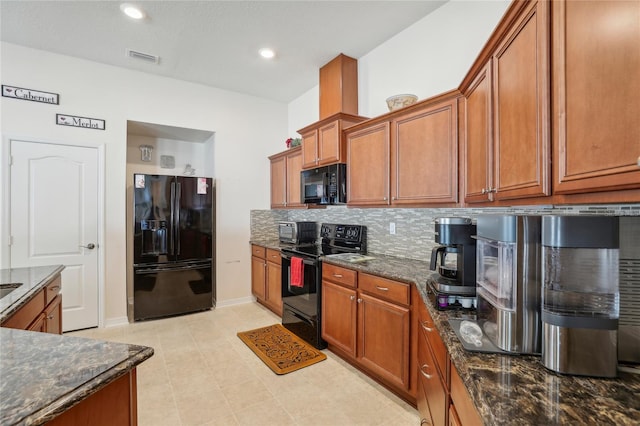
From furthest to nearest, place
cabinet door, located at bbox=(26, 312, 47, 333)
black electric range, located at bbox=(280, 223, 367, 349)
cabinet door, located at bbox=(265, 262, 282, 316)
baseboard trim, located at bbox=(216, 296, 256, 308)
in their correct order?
baseboard trim, located at bbox=(216, 296, 256, 308) < cabinet door, located at bbox=(265, 262, 282, 316) < black electric range, located at bbox=(280, 223, 367, 349) < cabinet door, located at bbox=(26, 312, 47, 333)

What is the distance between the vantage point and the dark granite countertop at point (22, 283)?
1.47 metres

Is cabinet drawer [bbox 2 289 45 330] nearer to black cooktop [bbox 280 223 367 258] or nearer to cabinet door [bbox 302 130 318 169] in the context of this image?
black cooktop [bbox 280 223 367 258]

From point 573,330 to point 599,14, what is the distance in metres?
0.92

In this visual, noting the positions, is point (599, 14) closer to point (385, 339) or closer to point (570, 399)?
point (570, 399)

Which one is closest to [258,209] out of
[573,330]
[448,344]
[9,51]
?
[9,51]

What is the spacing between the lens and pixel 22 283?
1.95m

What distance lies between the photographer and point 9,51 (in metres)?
3.10

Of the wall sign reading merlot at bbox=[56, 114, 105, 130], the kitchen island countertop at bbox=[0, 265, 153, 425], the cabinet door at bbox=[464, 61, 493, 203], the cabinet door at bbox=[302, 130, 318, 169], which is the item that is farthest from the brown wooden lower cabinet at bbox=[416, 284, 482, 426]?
the wall sign reading merlot at bbox=[56, 114, 105, 130]

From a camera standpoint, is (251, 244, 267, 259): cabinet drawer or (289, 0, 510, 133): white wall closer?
(289, 0, 510, 133): white wall

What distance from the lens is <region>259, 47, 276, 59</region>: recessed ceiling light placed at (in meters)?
3.22

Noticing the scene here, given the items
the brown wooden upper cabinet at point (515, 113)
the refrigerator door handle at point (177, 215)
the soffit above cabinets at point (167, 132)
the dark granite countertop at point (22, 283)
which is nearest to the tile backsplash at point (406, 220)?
the brown wooden upper cabinet at point (515, 113)

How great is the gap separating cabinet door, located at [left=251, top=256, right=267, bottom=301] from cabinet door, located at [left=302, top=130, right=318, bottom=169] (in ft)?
4.98

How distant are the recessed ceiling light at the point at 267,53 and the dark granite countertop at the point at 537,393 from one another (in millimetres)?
3285

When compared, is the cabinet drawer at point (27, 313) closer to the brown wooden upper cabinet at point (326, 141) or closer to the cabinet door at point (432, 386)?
the cabinet door at point (432, 386)
